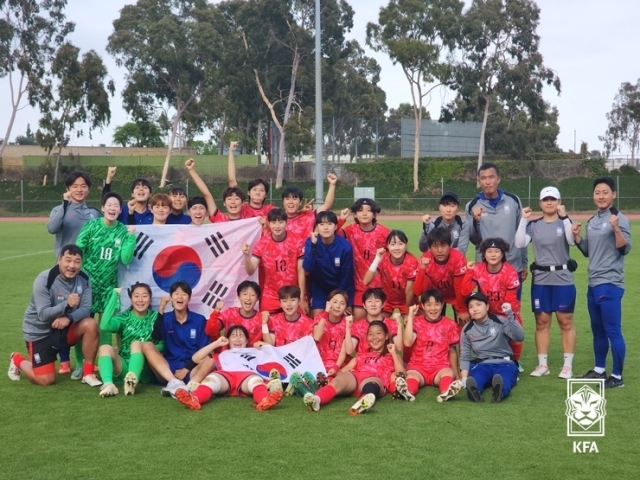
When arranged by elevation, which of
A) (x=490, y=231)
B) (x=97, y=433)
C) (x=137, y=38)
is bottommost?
(x=97, y=433)

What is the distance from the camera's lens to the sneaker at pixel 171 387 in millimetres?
6228

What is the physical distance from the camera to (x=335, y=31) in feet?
139

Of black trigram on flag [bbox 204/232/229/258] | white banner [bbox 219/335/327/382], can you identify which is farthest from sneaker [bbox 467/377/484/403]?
black trigram on flag [bbox 204/232/229/258]

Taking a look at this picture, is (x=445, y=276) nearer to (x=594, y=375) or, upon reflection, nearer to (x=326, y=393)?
(x=594, y=375)

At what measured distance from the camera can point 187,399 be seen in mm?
5891

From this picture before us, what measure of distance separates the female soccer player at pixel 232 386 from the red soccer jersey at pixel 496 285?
204 centimetres

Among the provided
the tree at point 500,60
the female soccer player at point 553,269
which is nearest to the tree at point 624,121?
the tree at point 500,60

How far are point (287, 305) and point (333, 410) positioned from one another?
1284 mm

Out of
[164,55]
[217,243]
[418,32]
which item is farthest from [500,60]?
[217,243]

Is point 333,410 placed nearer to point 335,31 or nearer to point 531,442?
point 531,442

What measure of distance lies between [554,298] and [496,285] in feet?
1.85

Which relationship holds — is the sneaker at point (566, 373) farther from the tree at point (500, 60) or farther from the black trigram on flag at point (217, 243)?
the tree at point (500, 60)

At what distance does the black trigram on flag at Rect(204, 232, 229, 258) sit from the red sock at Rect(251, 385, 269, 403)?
7.45 ft

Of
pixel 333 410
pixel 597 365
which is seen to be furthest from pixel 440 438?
pixel 597 365
